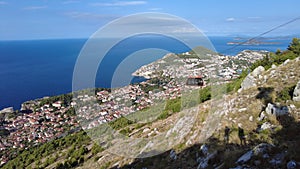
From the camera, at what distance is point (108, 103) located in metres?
23.0

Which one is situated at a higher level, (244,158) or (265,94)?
(265,94)

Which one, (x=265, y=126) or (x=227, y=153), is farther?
(x=265, y=126)

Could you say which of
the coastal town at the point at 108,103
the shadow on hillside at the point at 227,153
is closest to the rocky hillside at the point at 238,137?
the shadow on hillside at the point at 227,153

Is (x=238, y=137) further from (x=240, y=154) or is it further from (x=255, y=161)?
(x=255, y=161)

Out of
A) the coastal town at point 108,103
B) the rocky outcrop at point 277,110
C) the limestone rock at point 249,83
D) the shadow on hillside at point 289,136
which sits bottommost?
the coastal town at point 108,103

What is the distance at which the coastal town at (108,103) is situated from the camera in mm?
19312

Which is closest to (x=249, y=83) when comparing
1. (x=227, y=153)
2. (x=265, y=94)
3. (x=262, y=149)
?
(x=265, y=94)

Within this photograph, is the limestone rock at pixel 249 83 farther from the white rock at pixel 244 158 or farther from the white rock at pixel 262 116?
the white rock at pixel 244 158

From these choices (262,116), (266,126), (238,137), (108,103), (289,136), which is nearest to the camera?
(289,136)

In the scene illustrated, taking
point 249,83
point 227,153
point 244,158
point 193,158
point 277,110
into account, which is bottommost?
point 193,158

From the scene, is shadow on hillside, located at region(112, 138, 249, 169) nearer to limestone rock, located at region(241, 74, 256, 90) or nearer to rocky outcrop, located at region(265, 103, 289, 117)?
rocky outcrop, located at region(265, 103, 289, 117)

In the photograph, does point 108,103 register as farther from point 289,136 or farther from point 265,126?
point 289,136

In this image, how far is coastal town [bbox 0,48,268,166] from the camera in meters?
19.3

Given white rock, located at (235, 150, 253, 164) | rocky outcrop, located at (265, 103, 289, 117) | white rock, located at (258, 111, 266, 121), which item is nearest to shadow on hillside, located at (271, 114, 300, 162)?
rocky outcrop, located at (265, 103, 289, 117)
